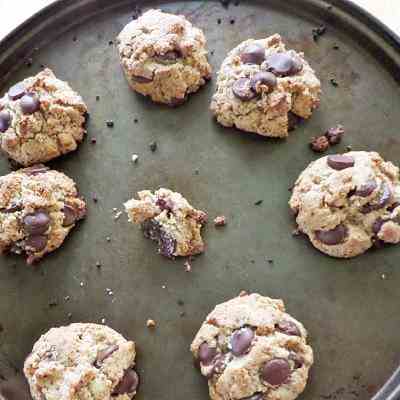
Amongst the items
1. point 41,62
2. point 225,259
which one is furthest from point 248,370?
point 41,62

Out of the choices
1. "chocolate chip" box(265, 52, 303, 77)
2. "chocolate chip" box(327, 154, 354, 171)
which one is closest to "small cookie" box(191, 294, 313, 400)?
"chocolate chip" box(327, 154, 354, 171)

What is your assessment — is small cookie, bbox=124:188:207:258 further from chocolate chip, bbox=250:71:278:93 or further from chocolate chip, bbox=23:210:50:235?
chocolate chip, bbox=250:71:278:93

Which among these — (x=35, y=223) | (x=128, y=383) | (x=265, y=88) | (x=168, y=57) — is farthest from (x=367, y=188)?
(x=35, y=223)

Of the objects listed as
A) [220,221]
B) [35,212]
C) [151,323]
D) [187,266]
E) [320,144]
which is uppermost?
[35,212]

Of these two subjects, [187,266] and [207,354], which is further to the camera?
[187,266]

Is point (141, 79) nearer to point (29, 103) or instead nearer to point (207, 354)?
point (29, 103)

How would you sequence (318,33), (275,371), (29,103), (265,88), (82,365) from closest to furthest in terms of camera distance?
1. (275,371)
2. (82,365)
3. (265,88)
4. (29,103)
5. (318,33)
